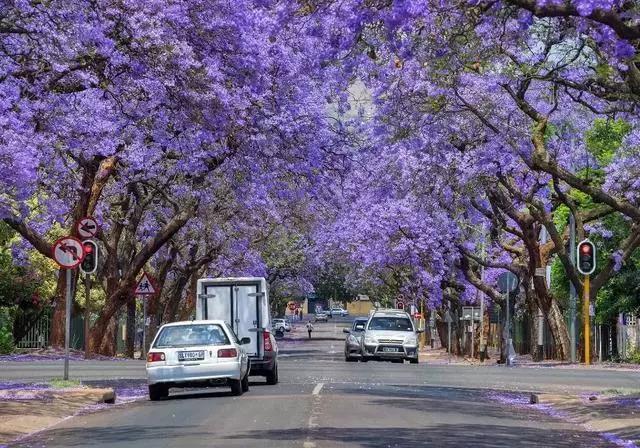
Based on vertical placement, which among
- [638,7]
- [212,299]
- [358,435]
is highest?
[638,7]

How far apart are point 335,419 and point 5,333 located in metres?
33.3

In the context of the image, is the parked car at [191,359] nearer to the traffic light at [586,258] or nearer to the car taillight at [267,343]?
the car taillight at [267,343]

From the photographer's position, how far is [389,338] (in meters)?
44.2

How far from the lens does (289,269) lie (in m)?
84.6

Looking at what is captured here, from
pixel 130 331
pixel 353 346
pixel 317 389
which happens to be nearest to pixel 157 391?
pixel 317 389

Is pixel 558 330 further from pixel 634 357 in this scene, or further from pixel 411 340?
pixel 411 340

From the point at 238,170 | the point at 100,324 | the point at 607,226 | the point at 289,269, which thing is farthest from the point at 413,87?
the point at 289,269

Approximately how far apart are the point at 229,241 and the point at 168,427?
115 feet

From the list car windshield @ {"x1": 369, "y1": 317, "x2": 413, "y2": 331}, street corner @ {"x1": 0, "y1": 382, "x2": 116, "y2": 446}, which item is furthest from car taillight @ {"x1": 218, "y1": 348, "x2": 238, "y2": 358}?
car windshield @ {"x1": 369, "y1": 317, "x2": 413, "y2": 331}

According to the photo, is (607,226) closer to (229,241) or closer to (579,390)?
(229,241)

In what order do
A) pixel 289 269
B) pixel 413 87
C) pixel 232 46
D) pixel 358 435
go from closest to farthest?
pixel 358 435 → pixel 232 46 → pixel 413 87 → pixel 289 269

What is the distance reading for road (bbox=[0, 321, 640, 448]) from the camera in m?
15.2

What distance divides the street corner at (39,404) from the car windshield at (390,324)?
842 inches

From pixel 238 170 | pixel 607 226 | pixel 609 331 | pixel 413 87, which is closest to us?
pixel 413 87
